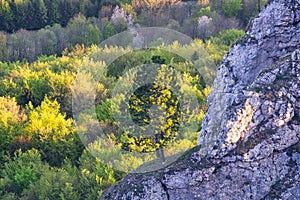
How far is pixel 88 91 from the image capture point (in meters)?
35.2

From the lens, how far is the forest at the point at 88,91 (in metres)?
21.5

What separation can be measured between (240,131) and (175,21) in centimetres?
5193

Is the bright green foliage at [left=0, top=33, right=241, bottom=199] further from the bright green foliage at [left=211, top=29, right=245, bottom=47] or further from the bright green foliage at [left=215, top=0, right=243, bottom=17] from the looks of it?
the bright green foliage at [left=215, top=0, right=243, bottom=17]

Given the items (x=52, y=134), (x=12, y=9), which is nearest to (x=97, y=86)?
(x=52, y=134)

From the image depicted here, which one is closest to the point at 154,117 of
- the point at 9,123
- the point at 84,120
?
the point at 84,120

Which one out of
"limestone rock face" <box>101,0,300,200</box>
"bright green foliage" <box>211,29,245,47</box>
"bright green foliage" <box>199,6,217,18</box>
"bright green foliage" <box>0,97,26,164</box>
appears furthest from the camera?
"bright green foliage" <box>199,6,217,18</box>

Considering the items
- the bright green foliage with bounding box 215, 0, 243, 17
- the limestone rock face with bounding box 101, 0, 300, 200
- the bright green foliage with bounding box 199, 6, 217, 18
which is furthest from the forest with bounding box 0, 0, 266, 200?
the limestone rock face with bounding box 101, 0, 300, 200

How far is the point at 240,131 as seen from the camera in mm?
8688

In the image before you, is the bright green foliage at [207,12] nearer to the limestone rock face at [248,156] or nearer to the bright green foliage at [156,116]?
the bright green foliage at [156,116]

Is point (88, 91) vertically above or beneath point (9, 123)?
above

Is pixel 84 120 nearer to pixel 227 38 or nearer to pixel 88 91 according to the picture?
pixel 88 91

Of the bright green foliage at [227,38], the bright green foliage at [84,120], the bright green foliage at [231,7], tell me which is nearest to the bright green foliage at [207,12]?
the bright green foliage at [231,7]

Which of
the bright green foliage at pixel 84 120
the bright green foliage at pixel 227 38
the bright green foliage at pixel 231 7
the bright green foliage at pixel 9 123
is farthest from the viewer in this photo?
the bright green foliage at pixel 231 7

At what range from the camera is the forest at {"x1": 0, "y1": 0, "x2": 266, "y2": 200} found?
2147 cm
